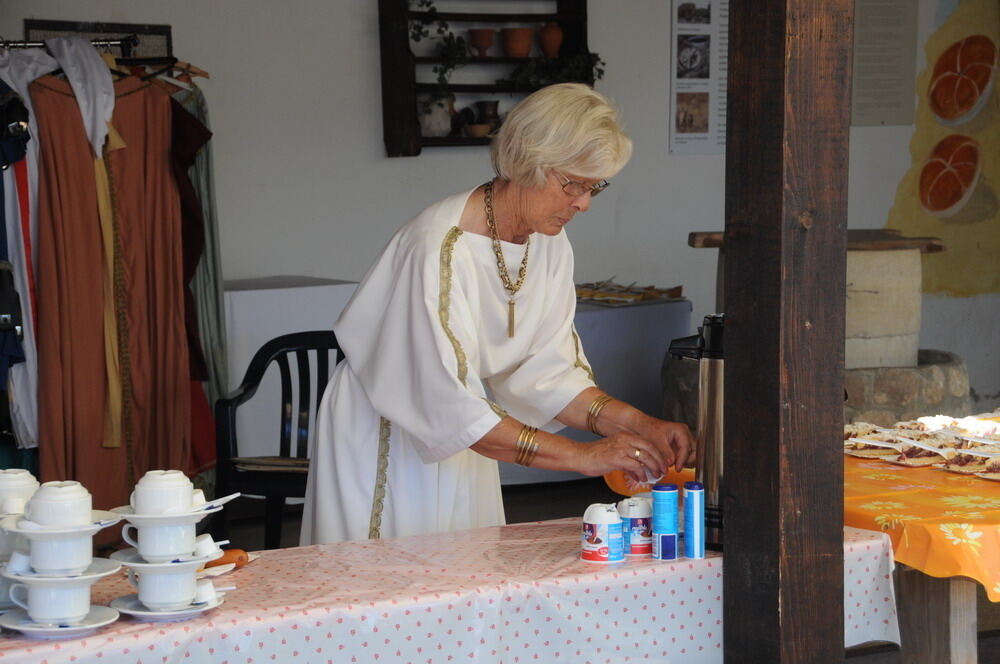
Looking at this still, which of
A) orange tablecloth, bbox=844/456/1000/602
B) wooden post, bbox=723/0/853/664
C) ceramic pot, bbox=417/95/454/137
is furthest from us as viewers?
ceramic pot, bbox=417/95/454/137

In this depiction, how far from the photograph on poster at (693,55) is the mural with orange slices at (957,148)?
135 cm

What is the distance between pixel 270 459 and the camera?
3.80 m

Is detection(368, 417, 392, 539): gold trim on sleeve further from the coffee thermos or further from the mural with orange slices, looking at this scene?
the mural with orange slices

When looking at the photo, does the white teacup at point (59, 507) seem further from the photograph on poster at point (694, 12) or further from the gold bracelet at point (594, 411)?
the photograph on poster at point (694, 12)

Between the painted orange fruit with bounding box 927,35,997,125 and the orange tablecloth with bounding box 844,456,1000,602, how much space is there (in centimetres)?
504

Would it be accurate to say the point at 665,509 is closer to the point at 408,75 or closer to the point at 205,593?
the point at 205,593

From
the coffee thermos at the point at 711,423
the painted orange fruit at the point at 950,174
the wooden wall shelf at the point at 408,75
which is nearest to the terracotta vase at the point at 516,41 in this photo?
the wooden wall shelf at the point at 408,75

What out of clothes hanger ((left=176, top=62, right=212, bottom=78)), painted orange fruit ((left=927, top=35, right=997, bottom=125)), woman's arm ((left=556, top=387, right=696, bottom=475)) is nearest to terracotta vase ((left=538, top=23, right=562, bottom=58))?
clothes hanger ((left=176, top=62, right=212, bottom=78))

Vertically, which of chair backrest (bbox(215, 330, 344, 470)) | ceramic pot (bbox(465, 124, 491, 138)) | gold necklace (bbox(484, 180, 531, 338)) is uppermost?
ceramic pot (bbox(465, 124, 491, 138))

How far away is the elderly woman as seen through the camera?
7.43 feet

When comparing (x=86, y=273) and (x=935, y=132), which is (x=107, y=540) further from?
(x=935, y=132)

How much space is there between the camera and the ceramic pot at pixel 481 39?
582cm

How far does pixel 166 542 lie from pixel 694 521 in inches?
34.1

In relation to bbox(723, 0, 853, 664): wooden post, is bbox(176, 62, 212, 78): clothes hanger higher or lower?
higher
